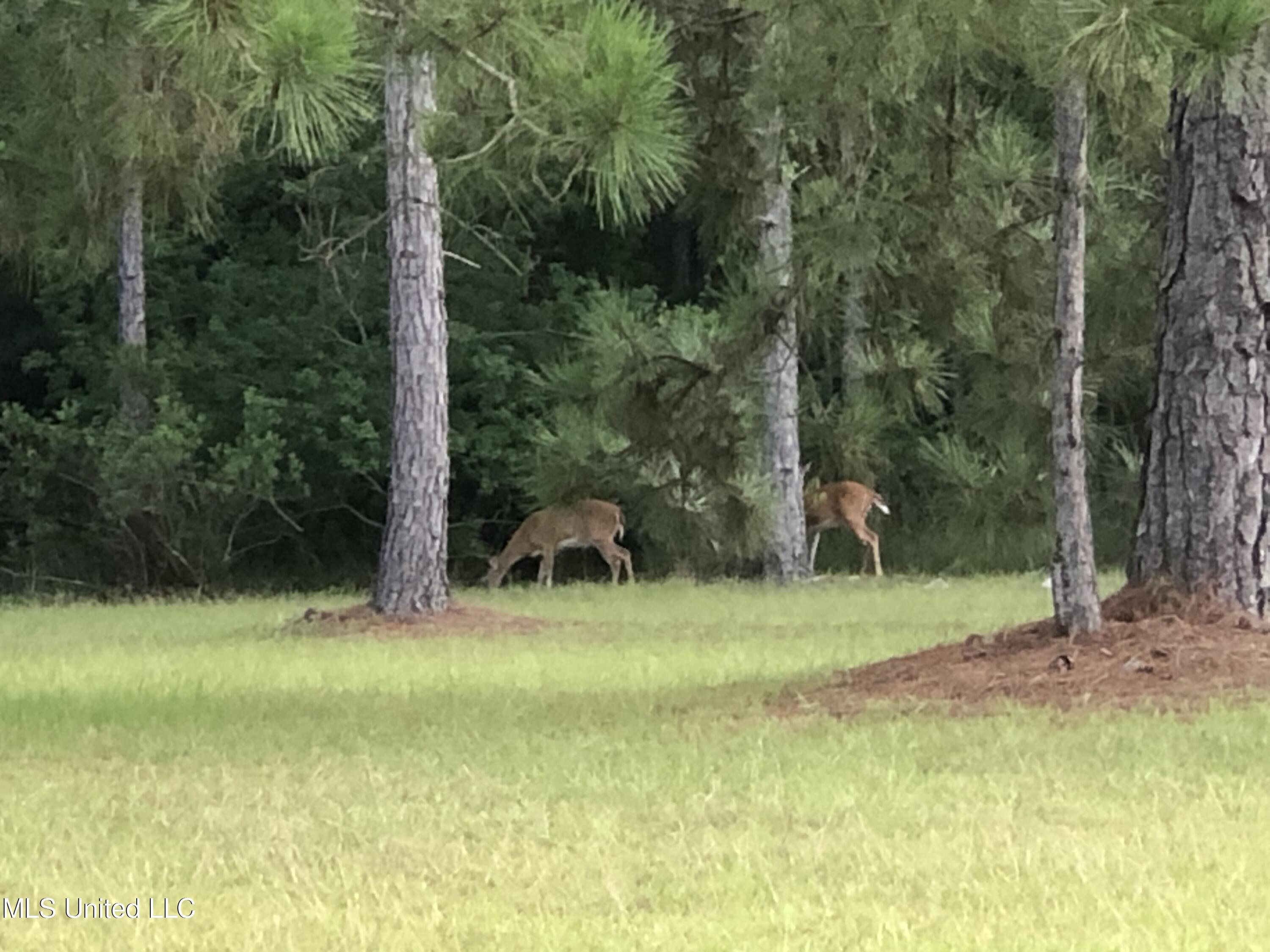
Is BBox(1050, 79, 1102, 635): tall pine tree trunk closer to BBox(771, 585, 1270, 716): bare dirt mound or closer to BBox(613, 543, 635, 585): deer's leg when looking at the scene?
BBox(771, 585, 1270, 716): bare dirt mound

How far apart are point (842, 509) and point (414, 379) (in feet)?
24.2

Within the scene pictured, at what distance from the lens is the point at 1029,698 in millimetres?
8344

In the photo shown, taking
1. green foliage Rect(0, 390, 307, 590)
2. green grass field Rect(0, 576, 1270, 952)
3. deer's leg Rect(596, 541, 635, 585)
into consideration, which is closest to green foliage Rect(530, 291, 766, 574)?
deer's leg Rect(596, 541, 635, 585)

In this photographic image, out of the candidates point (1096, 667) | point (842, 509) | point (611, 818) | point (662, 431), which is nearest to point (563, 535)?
point (842, 509)

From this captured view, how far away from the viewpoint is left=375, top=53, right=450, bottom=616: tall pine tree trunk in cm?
1493

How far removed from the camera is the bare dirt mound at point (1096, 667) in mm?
8312

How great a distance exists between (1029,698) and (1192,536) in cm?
123

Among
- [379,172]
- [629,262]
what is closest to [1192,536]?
[379,172]

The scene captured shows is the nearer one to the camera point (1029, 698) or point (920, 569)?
point (1029, 698)

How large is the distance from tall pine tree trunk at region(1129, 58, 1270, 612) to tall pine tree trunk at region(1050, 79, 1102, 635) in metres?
0.43

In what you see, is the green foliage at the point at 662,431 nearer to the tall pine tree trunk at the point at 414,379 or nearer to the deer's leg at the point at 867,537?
the tall pine tree trunk at the point at 414,379

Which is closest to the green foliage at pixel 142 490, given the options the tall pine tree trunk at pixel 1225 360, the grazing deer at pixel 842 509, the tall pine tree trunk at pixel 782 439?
the tall pine tree trunk at pixel 782 439

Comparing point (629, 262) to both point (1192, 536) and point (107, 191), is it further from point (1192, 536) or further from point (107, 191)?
point (1192, 536)

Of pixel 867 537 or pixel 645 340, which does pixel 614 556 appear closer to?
pixel 867 537
